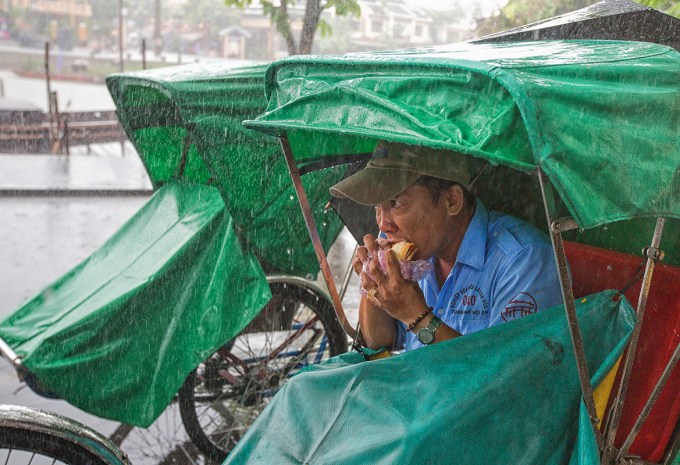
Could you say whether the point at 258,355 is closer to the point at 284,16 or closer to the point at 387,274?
the point at 387,274

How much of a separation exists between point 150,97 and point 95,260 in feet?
3.36

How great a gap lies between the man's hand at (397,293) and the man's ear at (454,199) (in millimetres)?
320

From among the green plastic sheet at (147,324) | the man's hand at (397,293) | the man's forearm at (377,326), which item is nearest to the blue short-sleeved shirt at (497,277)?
the man's forearm at (377,326)

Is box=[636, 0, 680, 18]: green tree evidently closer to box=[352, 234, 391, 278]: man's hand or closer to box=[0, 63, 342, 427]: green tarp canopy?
box=[0, 63, 342, 427]: green tarp canopy

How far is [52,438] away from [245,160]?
4.95ft

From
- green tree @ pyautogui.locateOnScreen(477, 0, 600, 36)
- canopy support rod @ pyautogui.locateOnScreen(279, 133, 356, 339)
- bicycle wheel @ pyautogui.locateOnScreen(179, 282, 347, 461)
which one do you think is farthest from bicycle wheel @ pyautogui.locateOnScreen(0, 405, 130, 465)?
green tree @ pyautogui.locateOnScreen(477, 0, 600, 36)

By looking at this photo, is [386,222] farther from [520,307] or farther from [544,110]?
[544,110]

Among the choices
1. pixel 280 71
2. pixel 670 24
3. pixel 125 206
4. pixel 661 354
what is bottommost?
pixel 125 206

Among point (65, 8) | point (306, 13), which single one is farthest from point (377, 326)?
point (65, 8)

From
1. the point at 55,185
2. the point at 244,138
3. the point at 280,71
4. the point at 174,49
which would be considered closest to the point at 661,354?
the point at 280,71

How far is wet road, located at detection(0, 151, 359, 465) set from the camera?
328 centimetres

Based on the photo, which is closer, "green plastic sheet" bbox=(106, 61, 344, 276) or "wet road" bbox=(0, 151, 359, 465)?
"green plastic sheet" bbox=(106, 61, 344, 276)

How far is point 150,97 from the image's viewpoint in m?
3.38

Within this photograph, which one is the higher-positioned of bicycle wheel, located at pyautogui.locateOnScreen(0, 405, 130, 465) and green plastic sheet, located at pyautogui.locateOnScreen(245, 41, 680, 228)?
green plastic sheet, located at pyautogui.locateOnScreen(245, 41, 680, 228)
